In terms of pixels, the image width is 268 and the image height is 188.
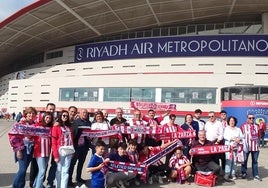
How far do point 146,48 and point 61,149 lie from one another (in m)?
31.8

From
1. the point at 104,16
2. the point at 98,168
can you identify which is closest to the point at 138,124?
the point at 98,168

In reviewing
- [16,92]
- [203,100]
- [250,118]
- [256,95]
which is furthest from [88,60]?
[250,118]

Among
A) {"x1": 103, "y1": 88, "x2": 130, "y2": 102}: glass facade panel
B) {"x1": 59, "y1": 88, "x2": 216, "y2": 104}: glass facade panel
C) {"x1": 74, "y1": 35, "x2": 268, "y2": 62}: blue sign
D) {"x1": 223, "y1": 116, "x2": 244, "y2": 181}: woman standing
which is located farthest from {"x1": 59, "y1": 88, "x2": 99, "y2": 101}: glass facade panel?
{"x1": 223, "y1": 116, "x2": 244, "y2": 181}: woman standing

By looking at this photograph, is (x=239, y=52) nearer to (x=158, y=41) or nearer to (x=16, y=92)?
(x=158, y=41)

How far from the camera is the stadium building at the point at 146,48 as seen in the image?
1297 inches

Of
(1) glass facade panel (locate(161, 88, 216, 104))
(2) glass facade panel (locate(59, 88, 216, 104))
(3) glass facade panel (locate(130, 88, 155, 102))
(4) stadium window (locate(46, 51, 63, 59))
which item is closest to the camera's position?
(1) glass facade panel (locate(161, 88, 216, 104))

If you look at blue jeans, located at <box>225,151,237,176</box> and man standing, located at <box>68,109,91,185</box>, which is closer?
man standing, located at <box>68,109,91,185</box>

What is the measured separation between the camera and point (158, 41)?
37312 millimetres

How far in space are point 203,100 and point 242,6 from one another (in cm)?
A: 969

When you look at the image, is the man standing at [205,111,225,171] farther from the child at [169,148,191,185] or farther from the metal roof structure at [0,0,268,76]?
the metal roof structure at [0,0,268,76]

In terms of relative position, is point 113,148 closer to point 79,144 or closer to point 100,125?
point 100,125

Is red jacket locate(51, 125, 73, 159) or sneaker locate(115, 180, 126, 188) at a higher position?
red jacket locate(51, 125, 73, 159)

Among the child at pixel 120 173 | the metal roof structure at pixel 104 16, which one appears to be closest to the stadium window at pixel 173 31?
the metal roof structure at pixel 104 16

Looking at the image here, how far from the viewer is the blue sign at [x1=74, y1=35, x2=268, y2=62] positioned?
34.6 meters
